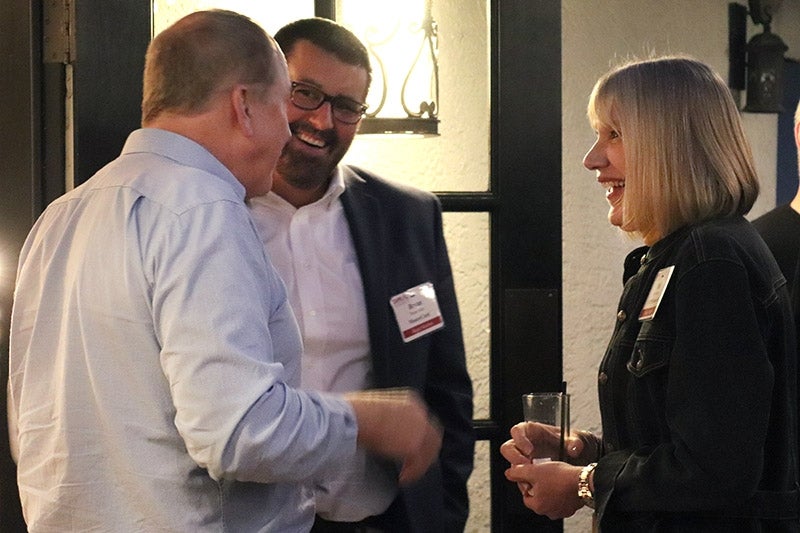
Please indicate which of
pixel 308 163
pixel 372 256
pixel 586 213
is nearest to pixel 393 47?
pixel 308 163

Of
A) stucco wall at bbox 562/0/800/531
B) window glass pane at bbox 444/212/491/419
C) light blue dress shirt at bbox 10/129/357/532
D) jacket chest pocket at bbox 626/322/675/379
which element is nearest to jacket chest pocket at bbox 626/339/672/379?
jacket chest pocket at bbox 626/322/675/379

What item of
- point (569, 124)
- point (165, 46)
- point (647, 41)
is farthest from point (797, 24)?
point (165, 46)

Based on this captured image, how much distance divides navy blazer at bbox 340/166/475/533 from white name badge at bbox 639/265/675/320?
1.68 feet

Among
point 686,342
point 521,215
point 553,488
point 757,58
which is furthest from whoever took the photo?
point 757,58

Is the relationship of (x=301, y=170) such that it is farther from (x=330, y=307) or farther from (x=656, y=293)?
(x=656, y=293)

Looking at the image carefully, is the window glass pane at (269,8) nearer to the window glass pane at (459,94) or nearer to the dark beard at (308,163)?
the window glass pane at (459,94)

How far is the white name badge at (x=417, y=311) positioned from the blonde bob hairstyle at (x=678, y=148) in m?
0.46

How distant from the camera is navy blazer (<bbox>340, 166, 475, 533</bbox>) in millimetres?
2090

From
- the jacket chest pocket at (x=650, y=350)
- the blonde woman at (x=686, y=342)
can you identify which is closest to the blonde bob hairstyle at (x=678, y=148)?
the blonde woman at (x=686, y=342)

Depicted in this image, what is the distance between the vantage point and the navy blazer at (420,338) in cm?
209

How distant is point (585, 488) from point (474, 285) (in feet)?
2.05

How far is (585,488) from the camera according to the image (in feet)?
5.96

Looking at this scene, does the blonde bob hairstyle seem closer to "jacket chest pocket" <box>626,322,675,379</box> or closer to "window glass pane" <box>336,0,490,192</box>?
"jacket chest pocket" <box>626,322,675,379</box>

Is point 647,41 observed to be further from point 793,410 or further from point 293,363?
point 293,363
